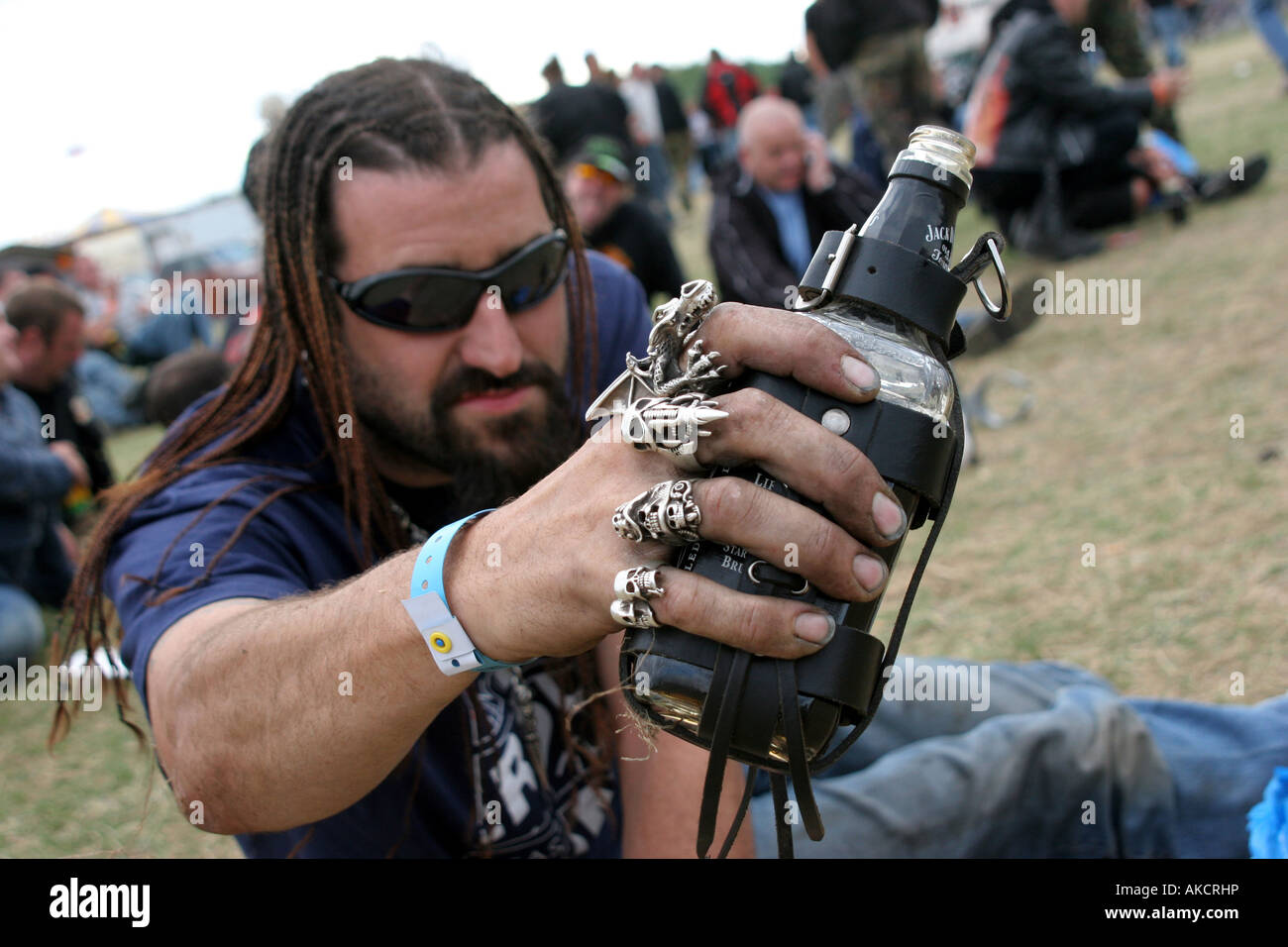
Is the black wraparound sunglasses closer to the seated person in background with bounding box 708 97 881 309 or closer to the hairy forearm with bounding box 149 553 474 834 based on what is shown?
the hairy forearm with bounding box 149 553 474 834

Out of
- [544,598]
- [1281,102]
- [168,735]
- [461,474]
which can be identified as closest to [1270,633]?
[461,474]

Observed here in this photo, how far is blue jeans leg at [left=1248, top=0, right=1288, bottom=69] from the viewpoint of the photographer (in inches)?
391

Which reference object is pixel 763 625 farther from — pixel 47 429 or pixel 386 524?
pixel 47 429

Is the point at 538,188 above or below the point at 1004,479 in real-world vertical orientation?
above

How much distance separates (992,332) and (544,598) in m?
5.74

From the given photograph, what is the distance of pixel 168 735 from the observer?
4.59 ft

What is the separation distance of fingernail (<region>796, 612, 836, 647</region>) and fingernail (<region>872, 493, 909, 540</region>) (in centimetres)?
11

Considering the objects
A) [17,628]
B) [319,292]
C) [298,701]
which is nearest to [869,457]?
[298,701]

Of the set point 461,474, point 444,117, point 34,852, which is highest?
point 444,117

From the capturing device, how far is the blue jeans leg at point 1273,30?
391 inches

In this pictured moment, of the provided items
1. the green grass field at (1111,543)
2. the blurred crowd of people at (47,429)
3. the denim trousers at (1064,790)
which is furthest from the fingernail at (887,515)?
the blurred crowd of people at (47,429)

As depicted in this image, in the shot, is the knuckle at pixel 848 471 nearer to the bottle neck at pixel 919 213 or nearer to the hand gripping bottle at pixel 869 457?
the hand gripping bottle at pixel 869 457
